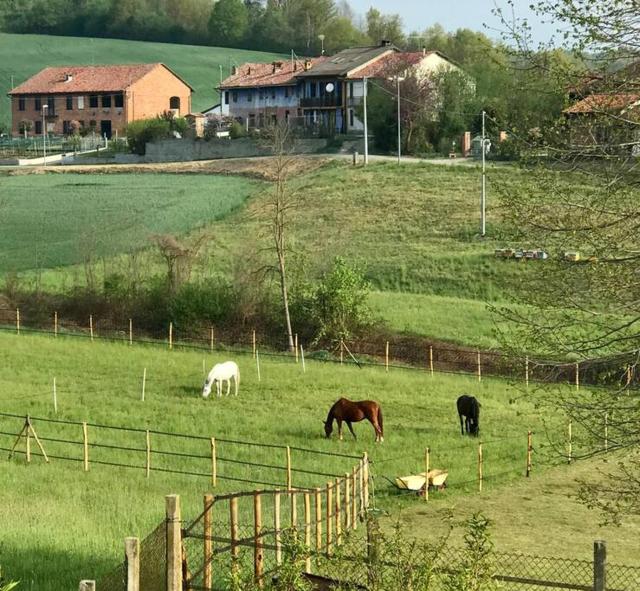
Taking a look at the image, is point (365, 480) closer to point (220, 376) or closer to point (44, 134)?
point (220, 376)

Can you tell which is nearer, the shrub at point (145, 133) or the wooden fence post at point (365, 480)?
the wooden fence post at point (365, 480)

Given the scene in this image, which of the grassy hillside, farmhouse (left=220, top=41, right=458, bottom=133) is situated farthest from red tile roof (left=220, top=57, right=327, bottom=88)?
the grassy hillside

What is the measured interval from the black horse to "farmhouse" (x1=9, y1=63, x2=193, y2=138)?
90620 mm

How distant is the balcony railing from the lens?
104250 mm

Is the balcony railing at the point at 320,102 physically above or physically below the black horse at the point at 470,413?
above

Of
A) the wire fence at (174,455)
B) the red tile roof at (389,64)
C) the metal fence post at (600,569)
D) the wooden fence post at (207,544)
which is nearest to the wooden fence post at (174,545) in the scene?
the wooden fence post at (207,544)

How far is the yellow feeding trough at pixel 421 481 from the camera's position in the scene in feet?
78.7

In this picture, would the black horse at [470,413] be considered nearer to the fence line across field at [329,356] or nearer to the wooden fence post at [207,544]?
the fence line across field at [329,356]

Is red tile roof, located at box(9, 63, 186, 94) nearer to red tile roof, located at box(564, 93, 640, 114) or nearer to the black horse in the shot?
the black horse

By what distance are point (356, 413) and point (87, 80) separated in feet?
318

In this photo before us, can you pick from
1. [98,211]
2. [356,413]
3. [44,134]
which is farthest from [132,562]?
[44,134]

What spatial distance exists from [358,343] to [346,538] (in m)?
30.5

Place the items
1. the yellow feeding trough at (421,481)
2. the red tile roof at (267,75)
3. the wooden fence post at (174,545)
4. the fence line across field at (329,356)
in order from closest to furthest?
the wooden fence post at (174,545), the yellow feeding trough at (421,481), the fence line across field at (329,356), the red tile roof at (267,75)

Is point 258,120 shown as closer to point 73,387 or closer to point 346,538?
point 73,387
